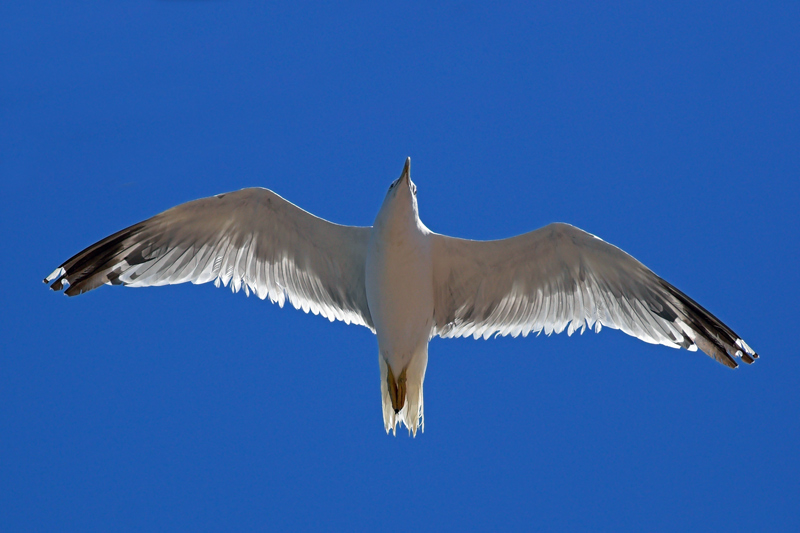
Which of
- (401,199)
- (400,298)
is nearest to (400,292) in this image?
(400,298)

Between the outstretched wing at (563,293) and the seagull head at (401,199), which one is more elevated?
the seagull head at (401,199)

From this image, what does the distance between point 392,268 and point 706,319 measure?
2247 mm

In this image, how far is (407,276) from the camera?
4.99 metres

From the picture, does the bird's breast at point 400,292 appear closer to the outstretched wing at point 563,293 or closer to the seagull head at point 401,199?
the seagull head at point 401,199

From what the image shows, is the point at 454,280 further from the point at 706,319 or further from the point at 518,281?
the point at 706,319

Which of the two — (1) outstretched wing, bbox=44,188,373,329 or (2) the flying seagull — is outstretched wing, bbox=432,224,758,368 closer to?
(2) the flying seagull

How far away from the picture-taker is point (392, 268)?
492cm

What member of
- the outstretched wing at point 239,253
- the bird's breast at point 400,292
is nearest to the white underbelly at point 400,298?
the bird's breast at point 400,292

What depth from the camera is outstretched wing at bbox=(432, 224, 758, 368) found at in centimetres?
514

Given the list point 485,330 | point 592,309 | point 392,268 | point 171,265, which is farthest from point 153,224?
point 592,309

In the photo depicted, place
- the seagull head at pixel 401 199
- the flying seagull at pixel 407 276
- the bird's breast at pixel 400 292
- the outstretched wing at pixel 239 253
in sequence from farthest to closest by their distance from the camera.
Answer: the outstretched wing at pixel 239 253 < the flying seagull at pixel 407 276 < the bird's breast at pixel 400 292 < the seagull head at pixel 401 199

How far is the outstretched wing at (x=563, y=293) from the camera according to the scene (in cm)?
514

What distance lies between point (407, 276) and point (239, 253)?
1.35m

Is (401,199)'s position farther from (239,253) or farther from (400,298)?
(239,253)
